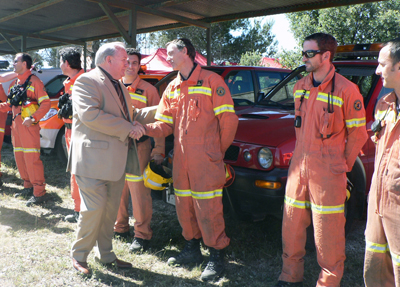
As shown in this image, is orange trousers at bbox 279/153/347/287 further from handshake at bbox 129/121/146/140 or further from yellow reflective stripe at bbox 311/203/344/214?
handshake at bbox 129/121/146/140

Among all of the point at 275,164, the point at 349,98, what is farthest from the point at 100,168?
the point at 349,98

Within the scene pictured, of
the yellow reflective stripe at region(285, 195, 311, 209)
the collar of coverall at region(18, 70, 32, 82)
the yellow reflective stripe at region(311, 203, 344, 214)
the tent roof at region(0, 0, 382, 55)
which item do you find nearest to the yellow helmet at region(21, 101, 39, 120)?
the collar of coverall at region(18, 70, 32, 82)

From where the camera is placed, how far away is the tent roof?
22.8 ft

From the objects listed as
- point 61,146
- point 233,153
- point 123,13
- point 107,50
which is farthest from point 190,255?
point 123,13

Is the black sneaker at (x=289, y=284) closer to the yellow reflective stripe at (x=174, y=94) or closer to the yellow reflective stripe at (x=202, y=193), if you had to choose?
the yellow reflective stripe at (x=202, y=193)

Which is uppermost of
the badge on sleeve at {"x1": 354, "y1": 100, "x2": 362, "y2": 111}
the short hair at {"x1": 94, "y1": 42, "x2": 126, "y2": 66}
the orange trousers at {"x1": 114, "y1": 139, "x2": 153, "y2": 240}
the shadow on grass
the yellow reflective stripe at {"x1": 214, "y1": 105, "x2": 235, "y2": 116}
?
the short hair at {"x1": 94, "y1": 42, "x2": 126, "y2": 66}

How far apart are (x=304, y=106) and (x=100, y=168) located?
177cm

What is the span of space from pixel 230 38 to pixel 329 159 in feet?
87.8

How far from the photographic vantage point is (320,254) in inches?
108

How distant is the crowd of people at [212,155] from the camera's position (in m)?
2.31

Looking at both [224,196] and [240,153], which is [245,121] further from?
[224,196]

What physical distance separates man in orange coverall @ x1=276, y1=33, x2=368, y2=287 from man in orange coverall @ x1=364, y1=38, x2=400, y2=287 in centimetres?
32

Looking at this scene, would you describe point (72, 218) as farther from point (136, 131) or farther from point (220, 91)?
point (220, 91)

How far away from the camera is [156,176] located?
3.56m
